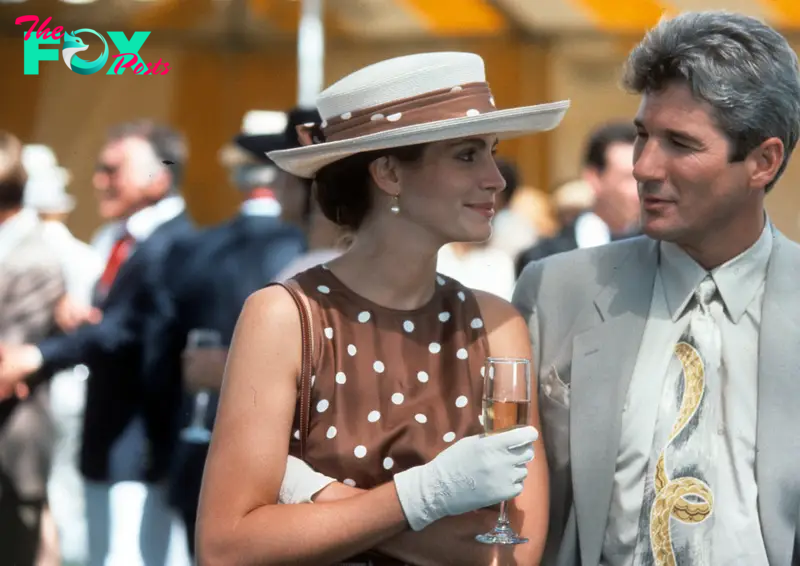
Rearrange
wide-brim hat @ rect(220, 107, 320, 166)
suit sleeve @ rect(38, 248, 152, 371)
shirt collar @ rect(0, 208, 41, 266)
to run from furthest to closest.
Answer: shirt collar @ rect(0, 208, 41, 266) < suit sleeve @ rect(38, 248, 152, 371) < wide-brim hat @ rect(220, 107, 320, 166)

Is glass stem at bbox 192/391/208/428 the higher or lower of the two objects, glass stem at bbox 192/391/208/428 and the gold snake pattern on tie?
the lower

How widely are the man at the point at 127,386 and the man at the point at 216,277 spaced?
0.40 ft

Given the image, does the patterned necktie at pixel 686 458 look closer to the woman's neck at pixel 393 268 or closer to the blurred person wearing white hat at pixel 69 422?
the woman's neck at pixel 393 268

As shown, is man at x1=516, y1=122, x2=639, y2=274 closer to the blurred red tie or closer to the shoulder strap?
the blurred red tie

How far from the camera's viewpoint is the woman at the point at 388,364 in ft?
8.05

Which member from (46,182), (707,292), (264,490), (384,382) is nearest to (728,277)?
(707,292)

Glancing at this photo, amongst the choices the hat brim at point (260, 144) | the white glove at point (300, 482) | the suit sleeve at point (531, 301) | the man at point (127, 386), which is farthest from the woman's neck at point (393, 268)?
the man at point (127, 386)

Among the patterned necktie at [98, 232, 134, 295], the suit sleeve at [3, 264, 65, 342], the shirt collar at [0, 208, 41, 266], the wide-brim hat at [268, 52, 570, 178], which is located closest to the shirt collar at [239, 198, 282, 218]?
the patterned necktie at [98, 232, 134, 295]

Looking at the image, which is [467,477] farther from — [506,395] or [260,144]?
[260,144]

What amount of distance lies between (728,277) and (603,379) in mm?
353

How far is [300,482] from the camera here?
2.51 metres

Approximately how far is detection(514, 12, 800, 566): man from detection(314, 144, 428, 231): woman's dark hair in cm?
52

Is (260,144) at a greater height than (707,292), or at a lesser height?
greater

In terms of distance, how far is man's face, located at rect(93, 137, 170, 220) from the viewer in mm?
5688
